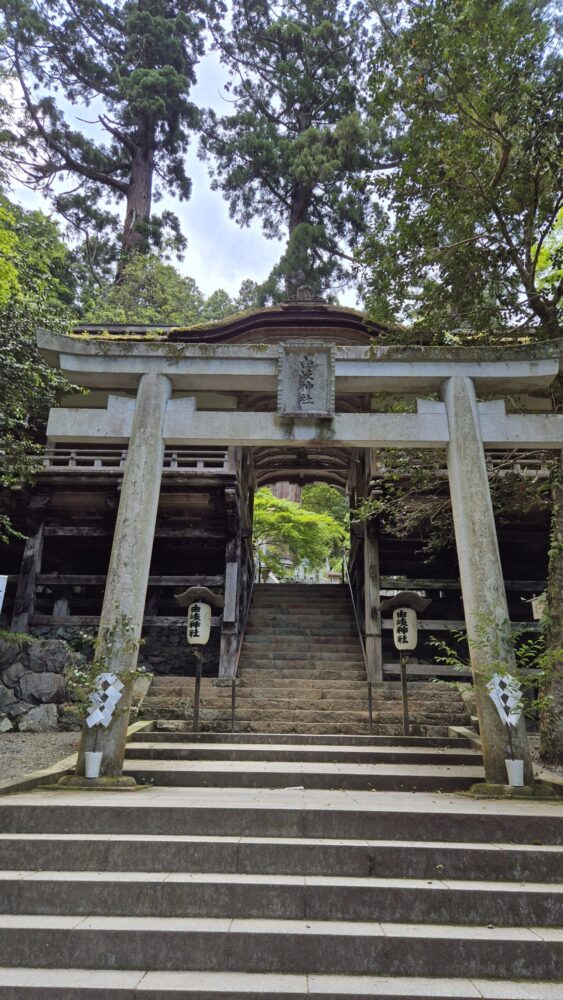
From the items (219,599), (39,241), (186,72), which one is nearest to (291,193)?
(186,72)

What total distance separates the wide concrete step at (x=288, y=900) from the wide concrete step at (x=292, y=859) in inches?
7.6

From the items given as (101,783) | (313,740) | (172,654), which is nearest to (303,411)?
(101,783)

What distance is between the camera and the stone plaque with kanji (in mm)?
5879

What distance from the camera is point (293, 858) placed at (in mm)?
3570

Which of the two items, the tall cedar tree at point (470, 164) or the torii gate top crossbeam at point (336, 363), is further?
the tall cedar tree at point (470, 164)

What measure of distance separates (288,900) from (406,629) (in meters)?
4.98

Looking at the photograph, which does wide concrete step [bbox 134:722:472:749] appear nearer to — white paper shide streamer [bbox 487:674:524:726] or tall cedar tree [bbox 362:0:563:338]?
white paper shide streamer [bbox 487:674:524:726]

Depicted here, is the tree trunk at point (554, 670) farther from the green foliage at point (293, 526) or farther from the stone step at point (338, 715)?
the green foliage at point (293, 526)

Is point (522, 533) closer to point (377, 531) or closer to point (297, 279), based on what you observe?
point (377, 531)

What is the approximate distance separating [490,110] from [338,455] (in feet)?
26.8

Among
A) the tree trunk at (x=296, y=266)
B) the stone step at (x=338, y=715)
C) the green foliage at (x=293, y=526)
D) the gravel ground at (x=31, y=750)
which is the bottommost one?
the gravel ground at (x=31, y=750)

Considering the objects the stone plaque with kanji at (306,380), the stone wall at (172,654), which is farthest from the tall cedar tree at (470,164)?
the stone wall at (172,654)

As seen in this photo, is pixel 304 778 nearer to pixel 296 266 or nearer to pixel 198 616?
pixel 198 616

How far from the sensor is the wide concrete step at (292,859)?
138 inches
